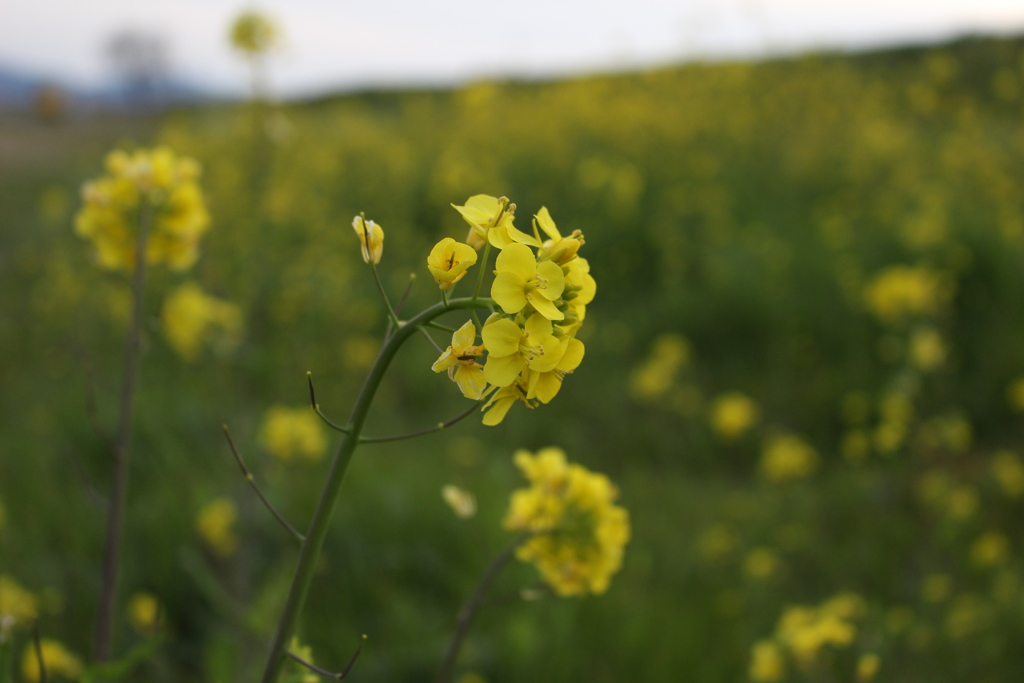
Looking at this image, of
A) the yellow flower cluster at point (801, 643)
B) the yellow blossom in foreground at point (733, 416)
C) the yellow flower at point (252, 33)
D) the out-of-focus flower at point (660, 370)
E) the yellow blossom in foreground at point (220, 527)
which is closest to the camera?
the yellow flower cluster at point (801, 643)

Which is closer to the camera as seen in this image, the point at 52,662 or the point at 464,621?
the point at 464,621

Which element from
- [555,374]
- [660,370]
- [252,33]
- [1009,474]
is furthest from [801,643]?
[252,33]

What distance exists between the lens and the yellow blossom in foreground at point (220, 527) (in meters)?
2.57

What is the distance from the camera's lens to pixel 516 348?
738 mm

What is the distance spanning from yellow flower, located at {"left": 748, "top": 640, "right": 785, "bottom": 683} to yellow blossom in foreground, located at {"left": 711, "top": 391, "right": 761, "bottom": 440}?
1.88m

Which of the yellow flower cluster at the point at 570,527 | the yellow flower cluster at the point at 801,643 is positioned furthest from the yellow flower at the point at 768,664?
the yellow flower cluster at the point at 570,527

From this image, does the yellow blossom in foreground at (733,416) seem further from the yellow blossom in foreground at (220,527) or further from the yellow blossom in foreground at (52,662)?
the yellow blossom in foreground at (52,662)

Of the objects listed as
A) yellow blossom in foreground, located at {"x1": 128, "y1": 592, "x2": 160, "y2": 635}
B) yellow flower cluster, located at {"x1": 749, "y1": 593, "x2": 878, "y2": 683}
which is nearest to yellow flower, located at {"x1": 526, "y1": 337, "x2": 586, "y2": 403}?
yellow flower cluster, located at {"x1": 749, "y1": 593, "x2": 878, "y2": 683}

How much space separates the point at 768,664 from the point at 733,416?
6.57 ft

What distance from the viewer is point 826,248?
541 cm

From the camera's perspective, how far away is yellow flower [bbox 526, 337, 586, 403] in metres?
0.75

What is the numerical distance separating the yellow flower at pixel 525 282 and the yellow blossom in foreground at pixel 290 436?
226cm

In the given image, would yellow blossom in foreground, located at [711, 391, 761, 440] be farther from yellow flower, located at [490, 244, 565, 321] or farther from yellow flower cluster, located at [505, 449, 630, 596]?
yellow flower, located at [490, 244, 565, 321]

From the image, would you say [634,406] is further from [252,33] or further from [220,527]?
[252,33]
